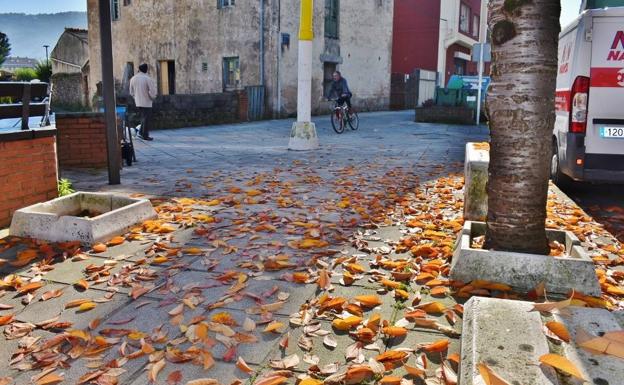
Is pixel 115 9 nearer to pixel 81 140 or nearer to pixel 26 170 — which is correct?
pixel 81 140

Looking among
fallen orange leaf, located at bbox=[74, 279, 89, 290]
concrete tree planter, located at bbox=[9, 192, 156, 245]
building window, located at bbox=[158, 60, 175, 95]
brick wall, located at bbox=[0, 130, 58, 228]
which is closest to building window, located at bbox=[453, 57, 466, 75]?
building window, located at bbox=[158, 60, 175, 95]

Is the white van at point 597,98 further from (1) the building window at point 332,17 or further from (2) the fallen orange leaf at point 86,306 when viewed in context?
(1) the building window at point 332,17

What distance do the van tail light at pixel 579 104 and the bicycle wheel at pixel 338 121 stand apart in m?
9.82

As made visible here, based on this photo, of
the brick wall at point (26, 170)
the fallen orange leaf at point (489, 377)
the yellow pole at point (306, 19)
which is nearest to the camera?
the fallen orange leaf at point (489, 377)

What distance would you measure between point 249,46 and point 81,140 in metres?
14.2

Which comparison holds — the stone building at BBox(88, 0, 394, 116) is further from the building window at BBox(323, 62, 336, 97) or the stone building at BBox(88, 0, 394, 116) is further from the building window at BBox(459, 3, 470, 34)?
the building window at BBox(459, 3, 470, 34)

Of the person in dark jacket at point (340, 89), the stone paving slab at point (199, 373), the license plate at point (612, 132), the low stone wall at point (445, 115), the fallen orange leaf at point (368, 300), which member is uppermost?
the person in dark jacket at point (340, 89)

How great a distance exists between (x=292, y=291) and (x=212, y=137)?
37.4 ft

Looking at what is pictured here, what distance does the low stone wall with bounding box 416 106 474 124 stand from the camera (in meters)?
19.7

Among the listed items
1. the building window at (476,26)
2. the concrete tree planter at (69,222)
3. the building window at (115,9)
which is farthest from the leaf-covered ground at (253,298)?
the building window at (476,26)

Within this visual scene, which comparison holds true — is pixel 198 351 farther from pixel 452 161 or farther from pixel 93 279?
pixel 452 161

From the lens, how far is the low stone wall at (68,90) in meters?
33.2

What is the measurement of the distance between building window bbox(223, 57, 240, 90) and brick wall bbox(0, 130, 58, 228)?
1754cm

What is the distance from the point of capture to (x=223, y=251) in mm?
4242
